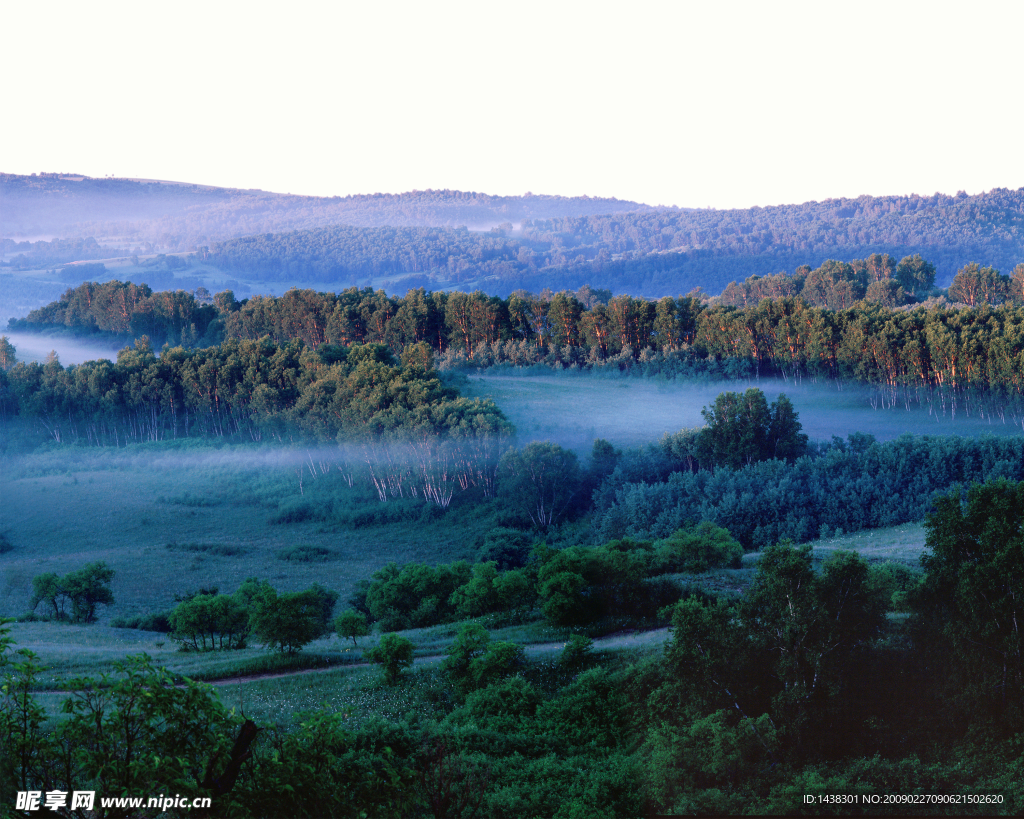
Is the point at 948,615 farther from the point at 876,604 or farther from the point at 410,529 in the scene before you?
the point at 410,529

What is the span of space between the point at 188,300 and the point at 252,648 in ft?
282

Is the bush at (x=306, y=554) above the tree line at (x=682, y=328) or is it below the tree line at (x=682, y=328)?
below

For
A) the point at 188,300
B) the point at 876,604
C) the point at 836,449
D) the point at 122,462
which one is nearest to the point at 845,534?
the point at 836,449

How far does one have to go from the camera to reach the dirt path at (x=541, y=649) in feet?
73.5

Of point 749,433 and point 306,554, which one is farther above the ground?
point 749,433

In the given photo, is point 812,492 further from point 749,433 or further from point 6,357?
point 6,357

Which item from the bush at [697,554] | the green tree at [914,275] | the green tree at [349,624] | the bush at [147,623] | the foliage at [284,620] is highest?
the green tree at [914,275]

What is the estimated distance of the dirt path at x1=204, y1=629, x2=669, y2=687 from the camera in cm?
2239

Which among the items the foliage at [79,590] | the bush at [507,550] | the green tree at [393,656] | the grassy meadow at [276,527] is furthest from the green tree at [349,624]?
the foliage at [79,590]

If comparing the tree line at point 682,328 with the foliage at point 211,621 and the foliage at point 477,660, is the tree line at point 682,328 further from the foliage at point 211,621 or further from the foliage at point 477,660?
the foliage at point 211,621

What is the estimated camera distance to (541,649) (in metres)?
23.4

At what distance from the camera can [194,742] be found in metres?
9.18

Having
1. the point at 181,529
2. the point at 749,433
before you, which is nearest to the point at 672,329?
the point at 749,433

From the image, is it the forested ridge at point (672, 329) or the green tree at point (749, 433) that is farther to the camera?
the forested ridge at point (672, 329)
